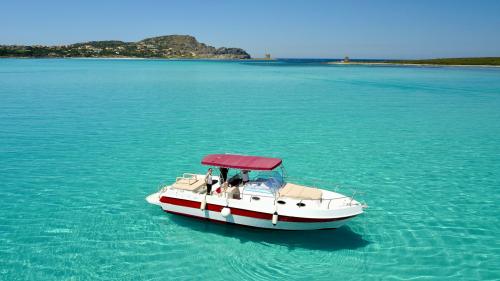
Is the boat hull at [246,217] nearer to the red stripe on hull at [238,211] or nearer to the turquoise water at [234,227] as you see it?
the red stripe on hull at [238,211]

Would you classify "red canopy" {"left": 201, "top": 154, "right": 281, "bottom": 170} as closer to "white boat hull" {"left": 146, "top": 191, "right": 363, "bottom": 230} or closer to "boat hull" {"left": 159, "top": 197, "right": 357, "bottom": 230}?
"white boat hull" {"left": 146, "top": 191, "right": 363, "bottom": 230}

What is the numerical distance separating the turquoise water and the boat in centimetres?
80

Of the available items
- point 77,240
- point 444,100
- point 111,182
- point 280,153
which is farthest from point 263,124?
point 444,100

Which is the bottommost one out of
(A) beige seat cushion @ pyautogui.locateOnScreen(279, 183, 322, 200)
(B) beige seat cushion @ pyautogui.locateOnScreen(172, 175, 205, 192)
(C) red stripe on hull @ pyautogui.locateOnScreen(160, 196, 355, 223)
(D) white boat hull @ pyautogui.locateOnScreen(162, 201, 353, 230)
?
(D) white boat hull @ pyautogui.locateOnScreen(162, 201, 353, 230)

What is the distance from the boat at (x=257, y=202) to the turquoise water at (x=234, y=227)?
800 millimetres

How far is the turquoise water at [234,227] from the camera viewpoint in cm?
1232

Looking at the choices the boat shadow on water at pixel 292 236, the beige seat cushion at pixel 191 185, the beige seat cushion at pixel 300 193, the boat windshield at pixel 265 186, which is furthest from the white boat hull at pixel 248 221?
the boat windshield at pixel 265 186

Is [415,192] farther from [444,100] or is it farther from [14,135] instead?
[444,100]

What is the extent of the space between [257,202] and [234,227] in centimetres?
174

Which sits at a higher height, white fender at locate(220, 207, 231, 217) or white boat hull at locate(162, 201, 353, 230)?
white fender at locate(220, 207, 231, 217)

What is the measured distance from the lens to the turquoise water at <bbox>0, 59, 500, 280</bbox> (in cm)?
1232


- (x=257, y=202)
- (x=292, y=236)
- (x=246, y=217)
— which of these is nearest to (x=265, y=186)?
(x=257, y=202)

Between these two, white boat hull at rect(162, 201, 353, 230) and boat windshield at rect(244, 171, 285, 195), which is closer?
white boat hull at rect(162, 201, 353, 230)

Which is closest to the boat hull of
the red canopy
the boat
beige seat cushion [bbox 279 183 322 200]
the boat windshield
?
the boat
